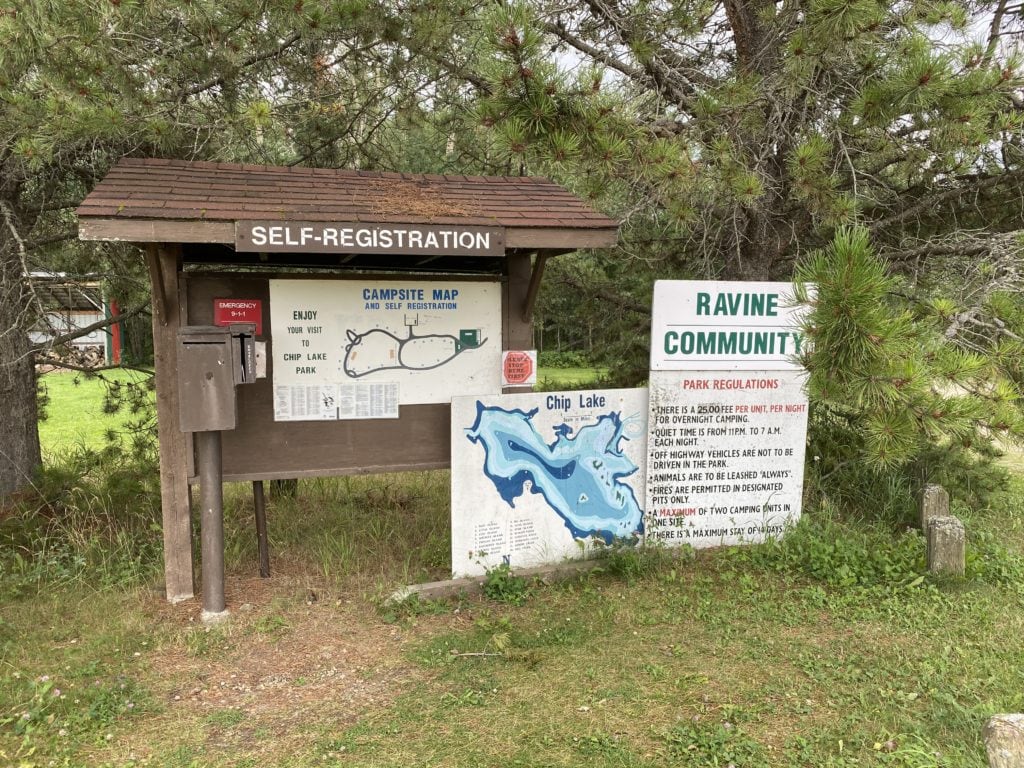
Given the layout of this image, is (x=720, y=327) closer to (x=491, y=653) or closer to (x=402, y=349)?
(x=402, y=349)

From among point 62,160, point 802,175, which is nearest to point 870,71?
point 802,175

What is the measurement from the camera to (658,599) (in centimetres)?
468

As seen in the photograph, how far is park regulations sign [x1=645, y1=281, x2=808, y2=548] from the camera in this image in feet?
17.5

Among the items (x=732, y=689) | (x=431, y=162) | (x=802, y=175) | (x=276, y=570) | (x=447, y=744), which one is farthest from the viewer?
(x=431, y=162)

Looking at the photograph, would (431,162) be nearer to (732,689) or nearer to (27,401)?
(27,401)

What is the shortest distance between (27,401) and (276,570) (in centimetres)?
261

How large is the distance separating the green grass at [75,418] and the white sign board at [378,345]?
10.1 feet

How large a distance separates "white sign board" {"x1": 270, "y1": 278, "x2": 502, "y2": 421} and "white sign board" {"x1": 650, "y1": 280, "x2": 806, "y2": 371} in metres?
1.26

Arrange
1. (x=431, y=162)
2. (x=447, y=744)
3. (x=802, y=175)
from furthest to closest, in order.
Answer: (x=431, y=162)
(x=802, y=175)
(x=447, y=744)

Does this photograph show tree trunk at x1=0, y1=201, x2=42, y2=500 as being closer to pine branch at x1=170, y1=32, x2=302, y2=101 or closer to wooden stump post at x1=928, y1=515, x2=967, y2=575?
pine branch at x1=170, y1=32, x2=302, y2=101

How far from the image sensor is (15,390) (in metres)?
5.72

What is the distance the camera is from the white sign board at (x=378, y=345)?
4.65m

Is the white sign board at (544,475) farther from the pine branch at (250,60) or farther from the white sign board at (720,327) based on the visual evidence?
the pine branch at (250,60)

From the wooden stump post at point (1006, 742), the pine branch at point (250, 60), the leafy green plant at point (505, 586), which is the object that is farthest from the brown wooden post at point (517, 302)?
the wooden stump post at point (1006, 742)
